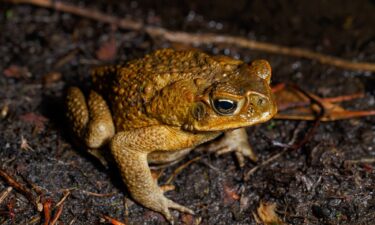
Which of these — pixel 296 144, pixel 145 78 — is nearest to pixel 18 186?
pixel 145 78

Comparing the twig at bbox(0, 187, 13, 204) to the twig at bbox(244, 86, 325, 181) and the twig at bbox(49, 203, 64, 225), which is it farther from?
the twig at bbox(244, 86, 325, 181)

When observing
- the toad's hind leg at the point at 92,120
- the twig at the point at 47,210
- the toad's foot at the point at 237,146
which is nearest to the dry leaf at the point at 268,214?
the toad's foot at the point at 237,146

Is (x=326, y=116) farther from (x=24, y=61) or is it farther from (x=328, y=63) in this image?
(x=24, y=61)

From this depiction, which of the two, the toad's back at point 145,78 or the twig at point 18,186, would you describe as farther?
the twig at point 18,186

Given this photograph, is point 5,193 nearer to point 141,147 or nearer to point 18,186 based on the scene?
point 18,186

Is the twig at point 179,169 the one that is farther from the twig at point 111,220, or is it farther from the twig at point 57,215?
the twig at point 57,215

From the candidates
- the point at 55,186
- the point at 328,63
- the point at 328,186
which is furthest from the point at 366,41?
the point at 55,186

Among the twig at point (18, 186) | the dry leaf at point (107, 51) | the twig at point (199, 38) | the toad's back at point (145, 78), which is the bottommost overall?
the twig at point (18, 186)
